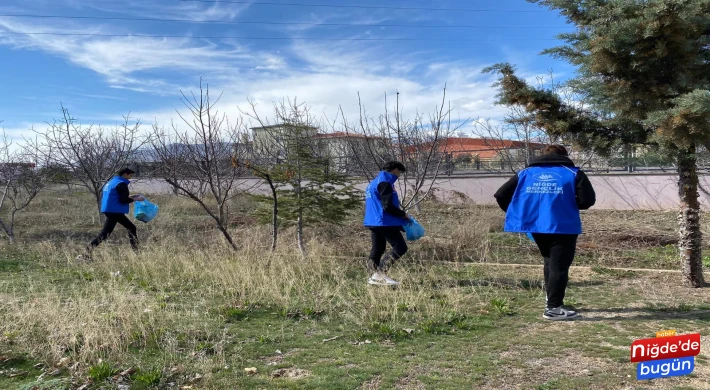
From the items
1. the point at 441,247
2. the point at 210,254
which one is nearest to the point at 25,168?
the point at 210,254

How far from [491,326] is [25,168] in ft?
40.1

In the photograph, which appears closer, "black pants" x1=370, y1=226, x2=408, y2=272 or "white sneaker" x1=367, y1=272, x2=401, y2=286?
"white sneaker" x1=367, y1=272, x2=401, y2=286

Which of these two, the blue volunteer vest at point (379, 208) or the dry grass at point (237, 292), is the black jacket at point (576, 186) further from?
the blue volunteer vest at point (379, 208)

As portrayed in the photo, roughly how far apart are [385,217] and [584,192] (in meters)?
2.24

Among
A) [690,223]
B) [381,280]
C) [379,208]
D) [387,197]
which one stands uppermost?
[387,197]

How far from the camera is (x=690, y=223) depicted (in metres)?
5.61

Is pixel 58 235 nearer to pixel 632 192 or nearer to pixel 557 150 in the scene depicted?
pixel 557 150

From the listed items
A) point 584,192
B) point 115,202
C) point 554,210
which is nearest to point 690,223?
point 584,192

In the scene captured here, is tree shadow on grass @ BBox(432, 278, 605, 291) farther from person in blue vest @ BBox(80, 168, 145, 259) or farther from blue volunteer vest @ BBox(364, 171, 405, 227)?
person in blue vest @ BBox(80, 168, 145, 259)

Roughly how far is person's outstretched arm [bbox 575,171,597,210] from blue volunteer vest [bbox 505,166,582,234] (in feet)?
0.13

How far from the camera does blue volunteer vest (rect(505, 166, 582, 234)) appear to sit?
4.56 m

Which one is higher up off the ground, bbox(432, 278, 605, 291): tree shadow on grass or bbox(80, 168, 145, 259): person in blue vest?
bbox(80, 168, 145, 259): person in blue vest

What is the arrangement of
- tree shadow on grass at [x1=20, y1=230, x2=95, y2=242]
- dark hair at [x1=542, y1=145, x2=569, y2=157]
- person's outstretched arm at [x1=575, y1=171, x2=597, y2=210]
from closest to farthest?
person's outstretched arm at [x1=575, y1=171, x2=597, y2=210]
dark hair at [x1=542, y1=145, x2=569, y2=157]
tree shadow on grass at [x1=20, y1=230, x2=95, y2=242]

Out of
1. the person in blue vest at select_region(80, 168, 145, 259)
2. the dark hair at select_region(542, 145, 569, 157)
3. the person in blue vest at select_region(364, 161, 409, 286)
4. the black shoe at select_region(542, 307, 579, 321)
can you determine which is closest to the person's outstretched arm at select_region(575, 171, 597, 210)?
the dark hair at select_region(542, 145, 569, 157)
